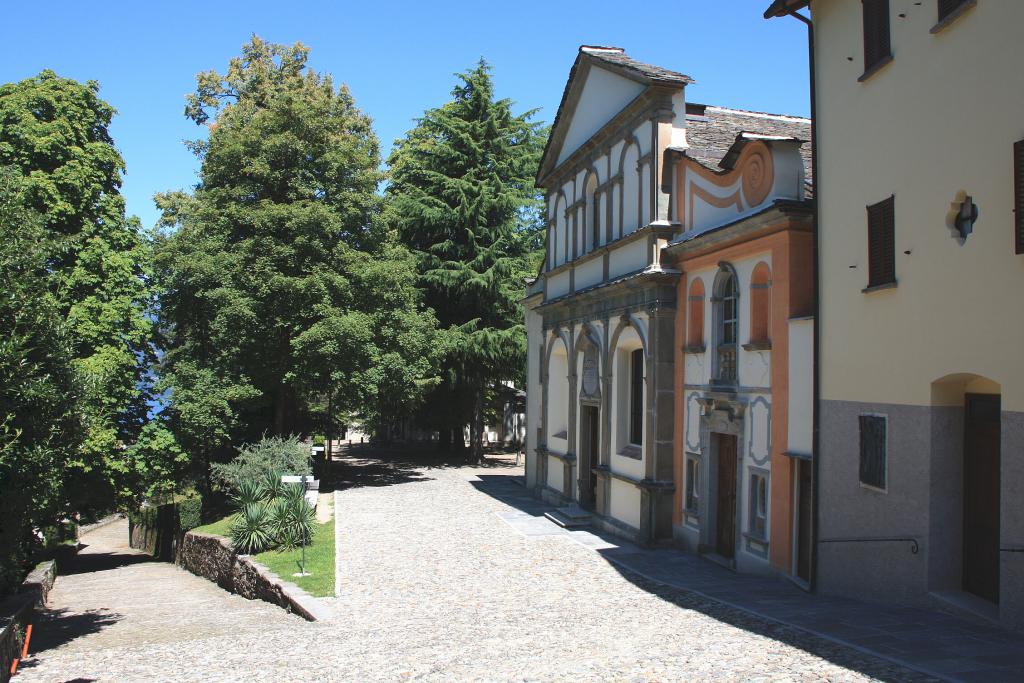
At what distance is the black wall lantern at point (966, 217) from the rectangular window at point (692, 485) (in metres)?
7.20

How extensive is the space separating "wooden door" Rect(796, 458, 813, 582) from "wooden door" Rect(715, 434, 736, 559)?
1905 mm

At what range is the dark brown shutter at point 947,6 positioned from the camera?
331 inches

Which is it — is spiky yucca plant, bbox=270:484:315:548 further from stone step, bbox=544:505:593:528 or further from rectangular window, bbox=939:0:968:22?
rectangular window, bbox=939:0:968:22

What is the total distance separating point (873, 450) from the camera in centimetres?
980

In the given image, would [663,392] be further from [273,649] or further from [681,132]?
[273,649]

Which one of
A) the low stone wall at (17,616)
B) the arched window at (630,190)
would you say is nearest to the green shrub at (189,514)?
the low stone wall at (17,616)

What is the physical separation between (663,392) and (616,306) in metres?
2.83

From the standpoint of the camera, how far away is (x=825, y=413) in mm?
10805

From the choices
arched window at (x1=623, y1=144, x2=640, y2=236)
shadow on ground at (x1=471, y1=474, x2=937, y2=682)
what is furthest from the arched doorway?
arched window at (x1=623, y1=144, x2=640, y2=236)

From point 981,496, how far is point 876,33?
18.7 feet

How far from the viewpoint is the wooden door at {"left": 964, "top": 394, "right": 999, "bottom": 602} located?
8.33 metres

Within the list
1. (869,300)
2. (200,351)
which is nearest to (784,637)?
(869,300)

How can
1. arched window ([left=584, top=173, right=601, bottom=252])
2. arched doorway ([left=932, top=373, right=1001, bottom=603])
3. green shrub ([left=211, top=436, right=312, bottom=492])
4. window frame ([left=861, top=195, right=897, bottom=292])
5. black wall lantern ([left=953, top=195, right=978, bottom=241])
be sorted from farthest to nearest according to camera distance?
green shrub ([left=211, top=436, right=312, bottom=492]), arched window ([left=584, top=173, right=601, bottom=252]), window frame ([left=861, top=195, right=897, bottom=292]), arched doorway ([left=932, top=373, right=1001, bottom=603]), black wall lantern ([left=953, top=195, right=978, bottom=241])

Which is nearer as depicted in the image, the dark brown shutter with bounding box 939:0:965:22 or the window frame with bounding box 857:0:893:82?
the dark brown shutter with bounding box 939:0:965:22
